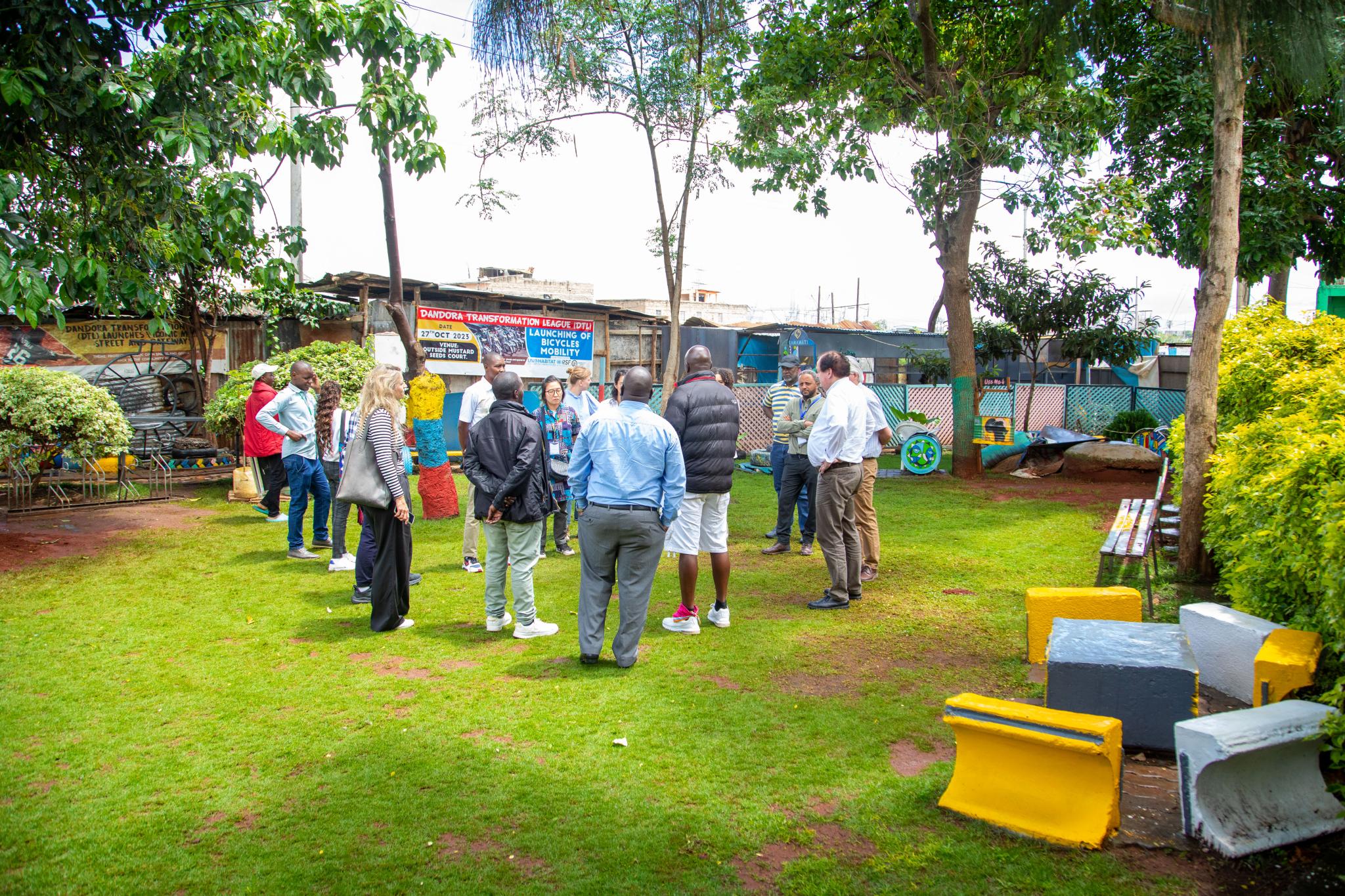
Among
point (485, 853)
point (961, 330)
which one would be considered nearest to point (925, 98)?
point (961, 330)

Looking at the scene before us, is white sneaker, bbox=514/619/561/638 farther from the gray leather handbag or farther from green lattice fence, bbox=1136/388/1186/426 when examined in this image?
green lattice fence, bbox=1136/388/1186/426

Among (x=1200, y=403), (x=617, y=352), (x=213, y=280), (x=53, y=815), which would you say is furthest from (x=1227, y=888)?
(x=617, y=352)

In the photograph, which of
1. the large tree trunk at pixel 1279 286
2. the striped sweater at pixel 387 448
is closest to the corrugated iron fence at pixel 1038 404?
the large tree trunk at pixel 1279 286

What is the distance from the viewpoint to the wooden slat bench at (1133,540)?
20.3 feet

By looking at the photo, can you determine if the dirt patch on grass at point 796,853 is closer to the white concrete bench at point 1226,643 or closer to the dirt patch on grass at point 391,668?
the white concrete bench at point 1226,643

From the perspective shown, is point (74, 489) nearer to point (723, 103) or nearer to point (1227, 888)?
point (723, 103)

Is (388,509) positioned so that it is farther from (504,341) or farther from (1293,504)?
(504,341)

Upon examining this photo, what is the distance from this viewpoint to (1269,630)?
4.34 metres

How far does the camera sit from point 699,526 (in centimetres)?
613

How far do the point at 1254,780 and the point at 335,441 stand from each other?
723 centimetres

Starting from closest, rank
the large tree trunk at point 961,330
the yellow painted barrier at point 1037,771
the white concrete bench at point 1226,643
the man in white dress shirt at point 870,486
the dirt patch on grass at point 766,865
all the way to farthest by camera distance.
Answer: the dirt patch on grass at point 766,865 < the yellow painted barrier at point 1037,771 < the white concrete bench at point 1226,643 < the man in white dress shirt at point 870,486 < the large tree trunk at point 961,330

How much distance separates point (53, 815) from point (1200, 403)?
7.72 m

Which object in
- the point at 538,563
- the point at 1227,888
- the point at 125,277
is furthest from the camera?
the point at 538,563

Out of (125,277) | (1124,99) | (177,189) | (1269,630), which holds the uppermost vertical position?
(1124,99)
